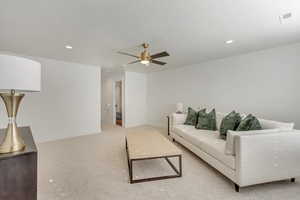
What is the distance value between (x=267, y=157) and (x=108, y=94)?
5992 millimetres

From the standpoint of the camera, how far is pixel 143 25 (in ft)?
6.81

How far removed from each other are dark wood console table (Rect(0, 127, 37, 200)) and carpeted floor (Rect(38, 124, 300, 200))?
2.99 feet

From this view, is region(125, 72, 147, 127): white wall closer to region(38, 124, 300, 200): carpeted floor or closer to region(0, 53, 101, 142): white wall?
region(0, 53, 101, 142): white wall

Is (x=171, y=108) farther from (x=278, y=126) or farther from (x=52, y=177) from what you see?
(x=52, y=177)

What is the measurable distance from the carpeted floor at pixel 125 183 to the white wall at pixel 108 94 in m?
3.62

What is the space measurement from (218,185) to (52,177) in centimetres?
238

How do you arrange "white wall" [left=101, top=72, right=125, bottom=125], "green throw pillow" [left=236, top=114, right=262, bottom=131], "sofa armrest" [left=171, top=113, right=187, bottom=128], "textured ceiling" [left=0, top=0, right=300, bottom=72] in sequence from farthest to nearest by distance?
1. "white wall" [left=101, top=72, right=125, bottom=125]
2. "sofa armrest" [left=171, top=113, right=187, bottom=128]
3. "green throw pillow" [left=236, top=114, right=262, bottom=131]
4. "textured ceiling" [left=0, top=0, right=300, bottom=72]

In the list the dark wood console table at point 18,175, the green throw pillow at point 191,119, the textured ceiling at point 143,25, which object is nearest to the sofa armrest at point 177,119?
the green throw pillow at point 191,119

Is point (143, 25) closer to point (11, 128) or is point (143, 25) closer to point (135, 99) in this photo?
point (11, 128)

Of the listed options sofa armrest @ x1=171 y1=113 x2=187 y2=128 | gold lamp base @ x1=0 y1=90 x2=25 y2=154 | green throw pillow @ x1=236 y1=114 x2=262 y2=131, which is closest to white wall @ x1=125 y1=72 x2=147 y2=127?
sofa armrest @ x1=171 y1=113 x2=187 y2=128

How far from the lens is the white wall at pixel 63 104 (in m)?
3.56

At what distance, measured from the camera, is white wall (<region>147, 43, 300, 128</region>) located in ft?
9.61

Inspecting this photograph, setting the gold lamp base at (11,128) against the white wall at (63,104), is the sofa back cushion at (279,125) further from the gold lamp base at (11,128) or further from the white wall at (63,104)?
Answer: the white wall at (63,104)

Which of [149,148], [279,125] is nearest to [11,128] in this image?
[149,148]
